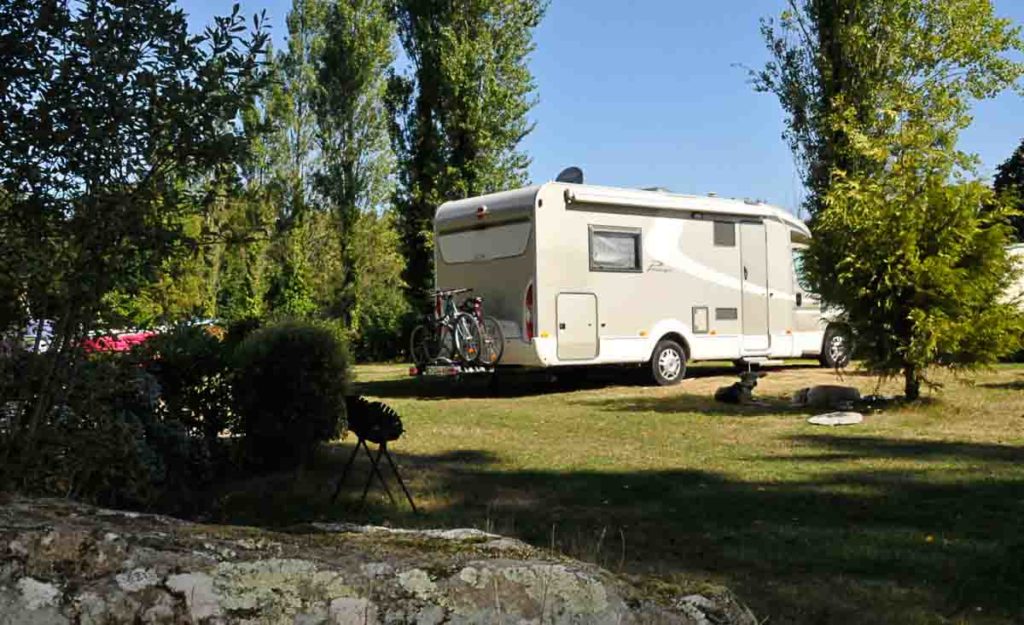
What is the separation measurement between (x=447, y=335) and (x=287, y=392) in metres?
7.03

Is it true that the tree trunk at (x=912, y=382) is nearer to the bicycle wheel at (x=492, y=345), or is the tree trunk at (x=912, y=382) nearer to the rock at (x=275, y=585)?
the bicycle wheel at (x=492, y=345)

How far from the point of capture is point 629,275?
14398mm

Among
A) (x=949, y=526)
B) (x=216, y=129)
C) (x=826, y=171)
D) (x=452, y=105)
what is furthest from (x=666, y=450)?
(x=452, y=105)

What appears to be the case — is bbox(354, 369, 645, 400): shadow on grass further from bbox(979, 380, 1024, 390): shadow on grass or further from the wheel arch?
bbox(979, 380, 1024, 390): shadow on grass

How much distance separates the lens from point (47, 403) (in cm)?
367

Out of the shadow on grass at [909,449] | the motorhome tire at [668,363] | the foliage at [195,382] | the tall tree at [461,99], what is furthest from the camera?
the tall tree at [461,99]

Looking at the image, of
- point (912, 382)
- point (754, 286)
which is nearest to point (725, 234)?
point (754, 286)

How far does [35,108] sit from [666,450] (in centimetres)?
660

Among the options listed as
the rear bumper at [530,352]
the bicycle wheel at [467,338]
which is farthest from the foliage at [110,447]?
the bicycle wheel at [467,338]

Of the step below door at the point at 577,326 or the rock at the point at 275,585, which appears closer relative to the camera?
the rock at the point at 275,585

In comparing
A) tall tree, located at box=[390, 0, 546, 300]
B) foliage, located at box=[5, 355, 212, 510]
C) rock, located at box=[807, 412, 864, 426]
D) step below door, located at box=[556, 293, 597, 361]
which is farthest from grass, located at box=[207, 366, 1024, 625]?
tall tree, located at box=[390, 0, 546, 300]

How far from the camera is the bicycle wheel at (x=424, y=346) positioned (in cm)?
1430

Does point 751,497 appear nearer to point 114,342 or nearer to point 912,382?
point 114,342

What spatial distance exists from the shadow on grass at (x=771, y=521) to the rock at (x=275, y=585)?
2.47 meters
